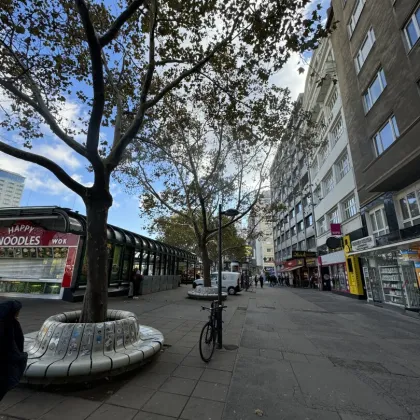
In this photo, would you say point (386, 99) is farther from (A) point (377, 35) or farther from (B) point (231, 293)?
(B) point (231, 293)

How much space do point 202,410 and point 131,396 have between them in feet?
3.42

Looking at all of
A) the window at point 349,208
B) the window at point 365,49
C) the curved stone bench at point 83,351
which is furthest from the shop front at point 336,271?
the curved stone bench at point 83,351

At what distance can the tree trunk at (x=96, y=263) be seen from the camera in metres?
4.79

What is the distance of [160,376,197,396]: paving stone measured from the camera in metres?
3.66

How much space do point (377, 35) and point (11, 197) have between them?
74.3ft

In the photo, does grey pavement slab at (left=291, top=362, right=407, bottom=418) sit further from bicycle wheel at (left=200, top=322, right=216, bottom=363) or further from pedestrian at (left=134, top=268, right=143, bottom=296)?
pedestrian at (left=134, top=268, right=143, bottom=296)

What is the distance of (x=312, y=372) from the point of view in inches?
180

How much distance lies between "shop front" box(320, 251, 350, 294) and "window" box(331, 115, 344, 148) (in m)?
10.00

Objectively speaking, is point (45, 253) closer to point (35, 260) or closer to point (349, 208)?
point (35, 260)

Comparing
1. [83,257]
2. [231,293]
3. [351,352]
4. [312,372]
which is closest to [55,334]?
[312,372]

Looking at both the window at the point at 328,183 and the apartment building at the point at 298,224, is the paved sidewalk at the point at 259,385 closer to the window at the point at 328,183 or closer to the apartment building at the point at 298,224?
the window at the point at 328,183

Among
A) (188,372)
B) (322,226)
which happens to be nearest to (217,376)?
(188,372)

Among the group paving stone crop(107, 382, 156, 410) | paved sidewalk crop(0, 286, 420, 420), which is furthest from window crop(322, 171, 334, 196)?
paving stone crop(107, 382, 156, 410)

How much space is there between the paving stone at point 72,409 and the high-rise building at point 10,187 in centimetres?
1428
